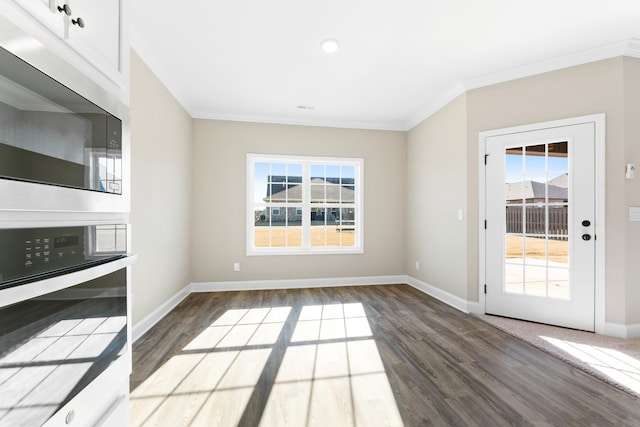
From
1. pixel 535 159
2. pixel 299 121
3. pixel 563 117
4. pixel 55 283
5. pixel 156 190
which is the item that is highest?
pixel 299 121

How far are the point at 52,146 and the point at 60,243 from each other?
0.25m

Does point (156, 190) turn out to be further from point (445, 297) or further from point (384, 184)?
point (445, 297)

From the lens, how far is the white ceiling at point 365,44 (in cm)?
215

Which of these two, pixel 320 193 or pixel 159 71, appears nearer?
pixel 159 71

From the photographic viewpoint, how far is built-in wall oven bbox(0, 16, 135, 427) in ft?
1.94

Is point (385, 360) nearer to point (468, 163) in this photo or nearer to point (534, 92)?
point (468, 163)

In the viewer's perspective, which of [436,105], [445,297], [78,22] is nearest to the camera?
[78,22]

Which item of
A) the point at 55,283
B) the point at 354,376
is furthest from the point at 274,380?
the point at 55,283

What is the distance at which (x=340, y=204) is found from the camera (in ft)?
15.5

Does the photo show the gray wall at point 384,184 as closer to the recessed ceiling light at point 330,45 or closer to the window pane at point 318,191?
the window pane at point 318,191

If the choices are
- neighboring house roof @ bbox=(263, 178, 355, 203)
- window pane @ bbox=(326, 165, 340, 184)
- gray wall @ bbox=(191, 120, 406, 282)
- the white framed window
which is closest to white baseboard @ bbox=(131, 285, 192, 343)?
gray wall @ bbox=(191, 120, 406, 282)

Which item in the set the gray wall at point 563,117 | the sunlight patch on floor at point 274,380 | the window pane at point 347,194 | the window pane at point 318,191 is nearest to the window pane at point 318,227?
the window pane at point 318,191

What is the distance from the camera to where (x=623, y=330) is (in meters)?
2.61

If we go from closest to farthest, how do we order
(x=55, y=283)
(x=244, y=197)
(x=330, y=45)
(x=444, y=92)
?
1. (x=55, y=283)
2. (x=330, y=45)
3. (x=444, y=92)
4. (x=244, y=197)
